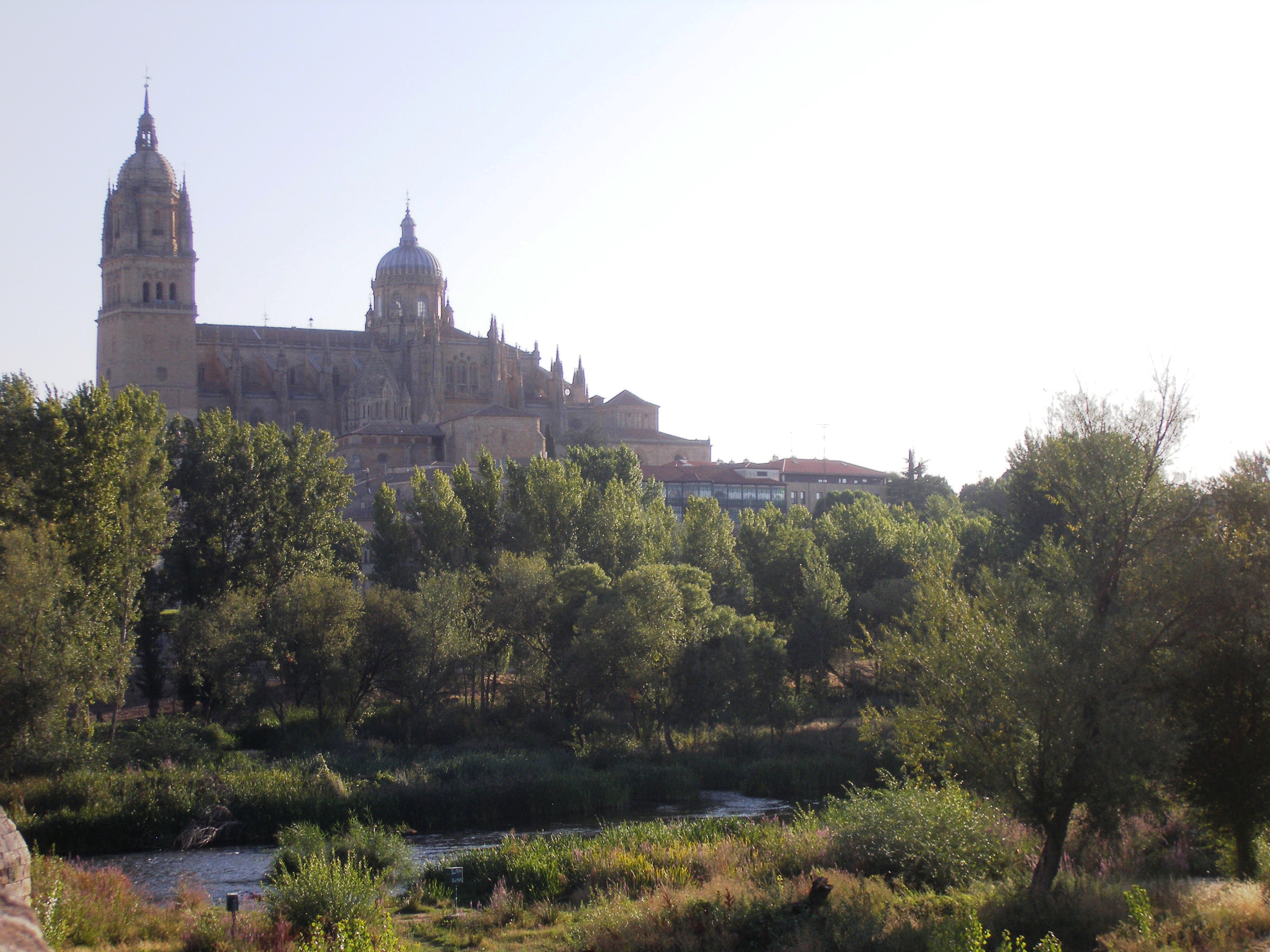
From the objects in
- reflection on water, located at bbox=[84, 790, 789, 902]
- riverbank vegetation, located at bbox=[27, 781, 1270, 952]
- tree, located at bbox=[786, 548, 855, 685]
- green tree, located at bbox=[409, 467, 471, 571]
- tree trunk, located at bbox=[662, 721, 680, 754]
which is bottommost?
reflection on water, located at bbox=[84, 790, 789, 902]

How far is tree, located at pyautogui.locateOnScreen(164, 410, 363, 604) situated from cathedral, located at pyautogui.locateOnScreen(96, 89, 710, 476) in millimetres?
26398

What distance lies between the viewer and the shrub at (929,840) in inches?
634

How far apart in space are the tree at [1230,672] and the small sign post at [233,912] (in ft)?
38.1

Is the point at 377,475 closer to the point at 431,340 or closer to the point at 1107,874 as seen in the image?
the point at 431,340

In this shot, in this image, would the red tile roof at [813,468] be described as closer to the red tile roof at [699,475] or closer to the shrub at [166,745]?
the red tile roof at [699,475]

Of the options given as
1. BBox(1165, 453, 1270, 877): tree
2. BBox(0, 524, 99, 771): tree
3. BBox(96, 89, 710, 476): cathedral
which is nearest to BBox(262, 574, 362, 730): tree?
BBox(0, 524, 99, 771): tree

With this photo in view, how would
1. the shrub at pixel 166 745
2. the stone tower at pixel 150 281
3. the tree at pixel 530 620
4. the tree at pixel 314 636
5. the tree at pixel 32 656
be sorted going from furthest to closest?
1. the stone tower at pixel 150 281
2. the tree at pixel 530 620
3. the tree at pixel 314 636
4. the shrub at pixel 166 745
5. the tree at pixel 32 656

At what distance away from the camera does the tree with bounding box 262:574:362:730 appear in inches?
1329

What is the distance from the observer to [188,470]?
3962 cm

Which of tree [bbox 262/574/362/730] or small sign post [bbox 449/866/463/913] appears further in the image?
tree [bbox 262/574/362/730]

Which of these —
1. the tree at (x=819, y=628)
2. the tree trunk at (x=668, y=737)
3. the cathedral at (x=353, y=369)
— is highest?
the cathedral at (x=353, y=369)

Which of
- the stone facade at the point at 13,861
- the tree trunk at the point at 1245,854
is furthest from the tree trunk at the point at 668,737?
the stone facade at the point at 13,861

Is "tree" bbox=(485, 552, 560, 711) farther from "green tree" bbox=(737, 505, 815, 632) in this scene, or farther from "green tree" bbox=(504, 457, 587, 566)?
"green tree" bbox=(737, 505, 815, 632)

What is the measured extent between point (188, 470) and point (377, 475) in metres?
27.4
